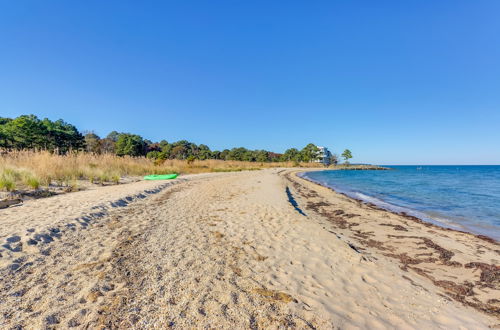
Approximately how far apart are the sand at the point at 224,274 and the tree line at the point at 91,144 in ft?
32.9

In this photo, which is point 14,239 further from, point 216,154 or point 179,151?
point 216,154

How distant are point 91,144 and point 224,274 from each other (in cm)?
6082

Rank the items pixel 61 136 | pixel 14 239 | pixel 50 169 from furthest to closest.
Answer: pixel 61 136, pixel 50 169, pixel 14 239

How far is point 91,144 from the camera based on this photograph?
51.7 metres

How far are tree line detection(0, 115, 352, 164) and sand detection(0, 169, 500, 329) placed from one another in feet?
32.9

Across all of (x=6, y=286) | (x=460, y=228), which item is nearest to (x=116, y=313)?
(x=6, y=286)

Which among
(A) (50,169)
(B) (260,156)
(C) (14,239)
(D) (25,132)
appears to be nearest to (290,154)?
(B) (260,156)

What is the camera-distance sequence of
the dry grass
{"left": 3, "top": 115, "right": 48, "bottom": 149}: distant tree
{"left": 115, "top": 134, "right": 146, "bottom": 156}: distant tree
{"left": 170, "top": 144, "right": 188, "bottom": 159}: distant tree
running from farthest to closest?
1. {"left": 170, "top": 144, "right": 188, "bottom": 159}: distant tree
2. {"left": 115, "top": 134, "right": 146, "bottom": 156}: distant tree
3. {"left": 3, "top": 115, "right": 48, "bottom": 149}: distant tree
4. the dry grass

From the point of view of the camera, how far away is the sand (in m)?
2.29

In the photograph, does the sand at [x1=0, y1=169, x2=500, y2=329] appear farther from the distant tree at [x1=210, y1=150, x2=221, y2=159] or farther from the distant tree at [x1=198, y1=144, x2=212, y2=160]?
the distant tree at [x1=210, y1=150, x2=221, y2=159]

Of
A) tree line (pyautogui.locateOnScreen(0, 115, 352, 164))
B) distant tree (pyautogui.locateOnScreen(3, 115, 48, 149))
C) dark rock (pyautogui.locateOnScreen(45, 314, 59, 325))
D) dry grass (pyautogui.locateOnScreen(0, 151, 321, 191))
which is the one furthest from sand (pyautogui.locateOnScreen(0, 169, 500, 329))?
distant tree (pyautogui.locateOnScreen(3, 115, 48, 149))

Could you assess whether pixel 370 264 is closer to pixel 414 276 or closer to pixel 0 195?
pixel 414 276

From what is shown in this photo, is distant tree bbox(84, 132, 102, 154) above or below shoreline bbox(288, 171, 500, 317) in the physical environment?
above

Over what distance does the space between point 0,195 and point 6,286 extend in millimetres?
6494
